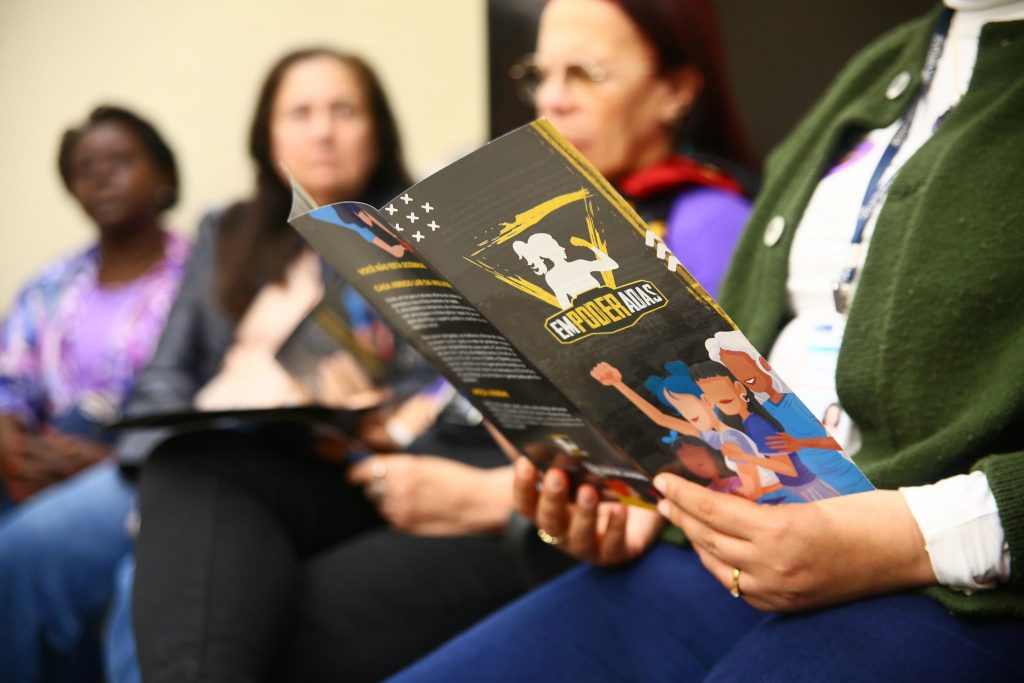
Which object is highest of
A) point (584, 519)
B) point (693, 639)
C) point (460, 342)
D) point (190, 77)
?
point (190, 77)

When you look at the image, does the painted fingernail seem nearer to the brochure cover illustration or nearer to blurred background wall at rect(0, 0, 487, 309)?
the brochure cover illustration

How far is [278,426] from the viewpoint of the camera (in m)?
1.23

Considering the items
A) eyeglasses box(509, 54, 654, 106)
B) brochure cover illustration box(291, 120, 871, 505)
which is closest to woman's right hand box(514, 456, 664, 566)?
brochure cover illustration box(291, 120, 871, 505)

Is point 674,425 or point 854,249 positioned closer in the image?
point 674,425

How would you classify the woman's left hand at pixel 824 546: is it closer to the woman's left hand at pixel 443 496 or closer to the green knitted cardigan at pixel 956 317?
the green knitted cardigan at pixel 956 317

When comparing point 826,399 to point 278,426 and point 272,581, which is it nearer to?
point 272,581

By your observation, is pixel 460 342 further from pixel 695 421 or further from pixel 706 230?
pixel 706 230

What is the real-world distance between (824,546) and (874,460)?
0.47ft

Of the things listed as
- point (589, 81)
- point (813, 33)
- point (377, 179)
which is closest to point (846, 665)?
point (589, 81)

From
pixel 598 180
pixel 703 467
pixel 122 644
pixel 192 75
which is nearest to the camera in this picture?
pixel 598 180

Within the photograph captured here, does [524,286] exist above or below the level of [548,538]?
above

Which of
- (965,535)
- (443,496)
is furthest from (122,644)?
(965,535)

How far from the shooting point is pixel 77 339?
1921 mm

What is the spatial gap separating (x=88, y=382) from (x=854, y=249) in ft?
5.33
